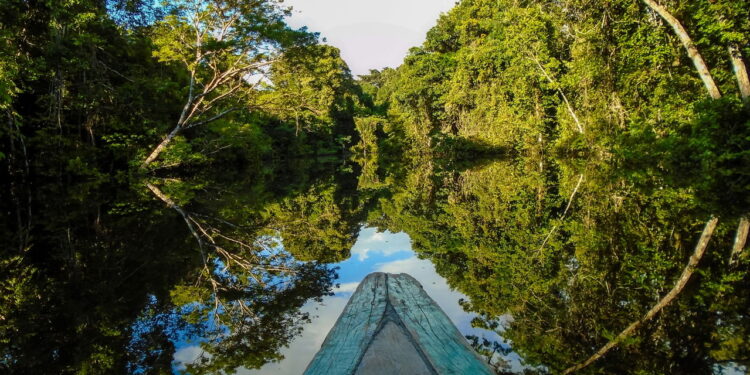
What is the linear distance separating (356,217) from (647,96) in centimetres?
1051

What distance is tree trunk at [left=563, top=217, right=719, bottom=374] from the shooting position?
3.26 metres

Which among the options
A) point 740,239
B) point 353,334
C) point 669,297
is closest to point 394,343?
point 353,334

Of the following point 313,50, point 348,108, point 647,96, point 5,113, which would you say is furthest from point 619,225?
point 348,108

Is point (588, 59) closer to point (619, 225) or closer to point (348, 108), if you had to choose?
point (619, 225)

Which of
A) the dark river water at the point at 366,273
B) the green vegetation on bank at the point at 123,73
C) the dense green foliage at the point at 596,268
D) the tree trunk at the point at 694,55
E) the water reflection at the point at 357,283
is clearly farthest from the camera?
the green vegetation on bank at the point at 123,73

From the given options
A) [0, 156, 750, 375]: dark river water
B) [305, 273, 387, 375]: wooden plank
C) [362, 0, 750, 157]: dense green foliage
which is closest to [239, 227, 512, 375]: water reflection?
[0, 156, 750, 375]: dark river water

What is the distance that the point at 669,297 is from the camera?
13.3ft

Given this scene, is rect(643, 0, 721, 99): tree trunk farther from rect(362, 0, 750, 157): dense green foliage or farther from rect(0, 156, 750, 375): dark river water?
rect(0, 156, 750, 375): dark river water

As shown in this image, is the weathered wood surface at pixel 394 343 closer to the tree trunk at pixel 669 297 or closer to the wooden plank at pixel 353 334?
the wooden plank at pixel 353 334

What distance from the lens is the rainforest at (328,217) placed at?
3803 mm

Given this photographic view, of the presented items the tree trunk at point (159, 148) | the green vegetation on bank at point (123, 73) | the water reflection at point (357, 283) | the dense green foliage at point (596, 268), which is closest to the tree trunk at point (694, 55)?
the dense green foliage at point (596, 268)

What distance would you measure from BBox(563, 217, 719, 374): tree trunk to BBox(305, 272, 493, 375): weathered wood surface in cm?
214

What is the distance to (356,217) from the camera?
1098 centimetres

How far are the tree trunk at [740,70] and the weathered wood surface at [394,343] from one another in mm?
8795
